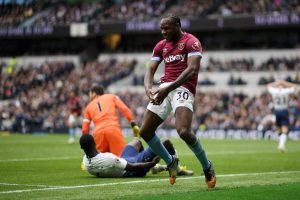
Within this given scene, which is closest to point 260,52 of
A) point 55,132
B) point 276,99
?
point 55,132

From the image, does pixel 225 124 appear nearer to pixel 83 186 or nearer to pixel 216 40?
pixel 216 40

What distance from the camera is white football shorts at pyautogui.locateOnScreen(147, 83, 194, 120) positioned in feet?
39.3

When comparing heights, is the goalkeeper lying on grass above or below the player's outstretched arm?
below

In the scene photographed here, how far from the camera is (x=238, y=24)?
49.1 m


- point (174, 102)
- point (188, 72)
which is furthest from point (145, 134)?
point (188, 72)

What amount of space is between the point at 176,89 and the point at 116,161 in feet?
8.18

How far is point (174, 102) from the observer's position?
12055 mm

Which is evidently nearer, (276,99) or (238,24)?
(276,99)

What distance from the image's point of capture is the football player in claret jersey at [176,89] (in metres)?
11.8

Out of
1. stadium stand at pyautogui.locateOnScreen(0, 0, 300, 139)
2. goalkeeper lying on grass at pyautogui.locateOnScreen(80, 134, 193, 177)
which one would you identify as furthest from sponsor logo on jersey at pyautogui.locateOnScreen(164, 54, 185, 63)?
stadium stand at pyautogui.locateOnScreen(0, 0, 300, 139)

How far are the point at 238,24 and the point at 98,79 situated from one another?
11.0 meters

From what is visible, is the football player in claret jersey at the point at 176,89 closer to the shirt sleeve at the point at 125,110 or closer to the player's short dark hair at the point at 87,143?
the player's short dark hair at the point at 87,143

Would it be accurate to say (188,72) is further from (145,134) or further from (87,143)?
Result: (87,143)

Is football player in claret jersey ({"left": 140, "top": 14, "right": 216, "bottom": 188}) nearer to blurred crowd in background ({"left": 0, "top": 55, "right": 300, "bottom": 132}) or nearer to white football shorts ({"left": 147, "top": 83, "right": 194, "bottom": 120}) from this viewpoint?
white football shorts ({"left": 147, "top": 83, "right": 194, "bottom": 120})
